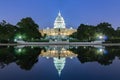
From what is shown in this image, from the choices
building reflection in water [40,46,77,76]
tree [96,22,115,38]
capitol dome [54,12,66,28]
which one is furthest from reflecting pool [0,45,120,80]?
capitol dome [54,12,66,28]

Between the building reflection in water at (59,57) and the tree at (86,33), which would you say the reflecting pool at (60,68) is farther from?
the tree at (86,33)

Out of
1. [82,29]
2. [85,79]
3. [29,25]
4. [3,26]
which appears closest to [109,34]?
[82,29]

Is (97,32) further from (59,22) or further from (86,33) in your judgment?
(59,22)

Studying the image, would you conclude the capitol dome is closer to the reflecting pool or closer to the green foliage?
the green foliage

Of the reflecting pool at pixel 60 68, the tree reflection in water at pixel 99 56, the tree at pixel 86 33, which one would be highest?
the tree at pixel 86 33

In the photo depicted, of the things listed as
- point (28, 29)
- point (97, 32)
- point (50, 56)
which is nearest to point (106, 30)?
point (97, 32)

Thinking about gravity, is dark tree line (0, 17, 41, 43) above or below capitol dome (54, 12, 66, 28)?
below

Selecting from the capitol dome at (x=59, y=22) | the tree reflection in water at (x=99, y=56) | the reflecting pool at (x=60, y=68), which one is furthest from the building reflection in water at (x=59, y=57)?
the capitol dome at (x=59, y=22)

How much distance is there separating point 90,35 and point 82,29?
3.81m

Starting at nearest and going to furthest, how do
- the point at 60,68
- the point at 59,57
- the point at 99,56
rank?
1. the point at 60,68
2. the point at 59,57
3. the point at 99,56

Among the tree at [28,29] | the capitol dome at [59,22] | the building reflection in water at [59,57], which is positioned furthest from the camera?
the capitol dome at [59,22]

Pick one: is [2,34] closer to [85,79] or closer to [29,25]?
[29,25]

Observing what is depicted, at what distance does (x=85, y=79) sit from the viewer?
482 inches

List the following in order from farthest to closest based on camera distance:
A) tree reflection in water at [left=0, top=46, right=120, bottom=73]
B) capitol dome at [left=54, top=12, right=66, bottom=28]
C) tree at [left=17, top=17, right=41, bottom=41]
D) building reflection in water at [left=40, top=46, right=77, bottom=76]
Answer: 1. capitol dome at [left=54, top=12, right=66, bottom=28]
2. tree at [left=17, top=17, right=41, bottom=41]
3. tree reflection in water at [left=0, top=46, right=120, bottom=73]
4. building reflection in water at [left=40, top=46, right=77, bottom=76]
